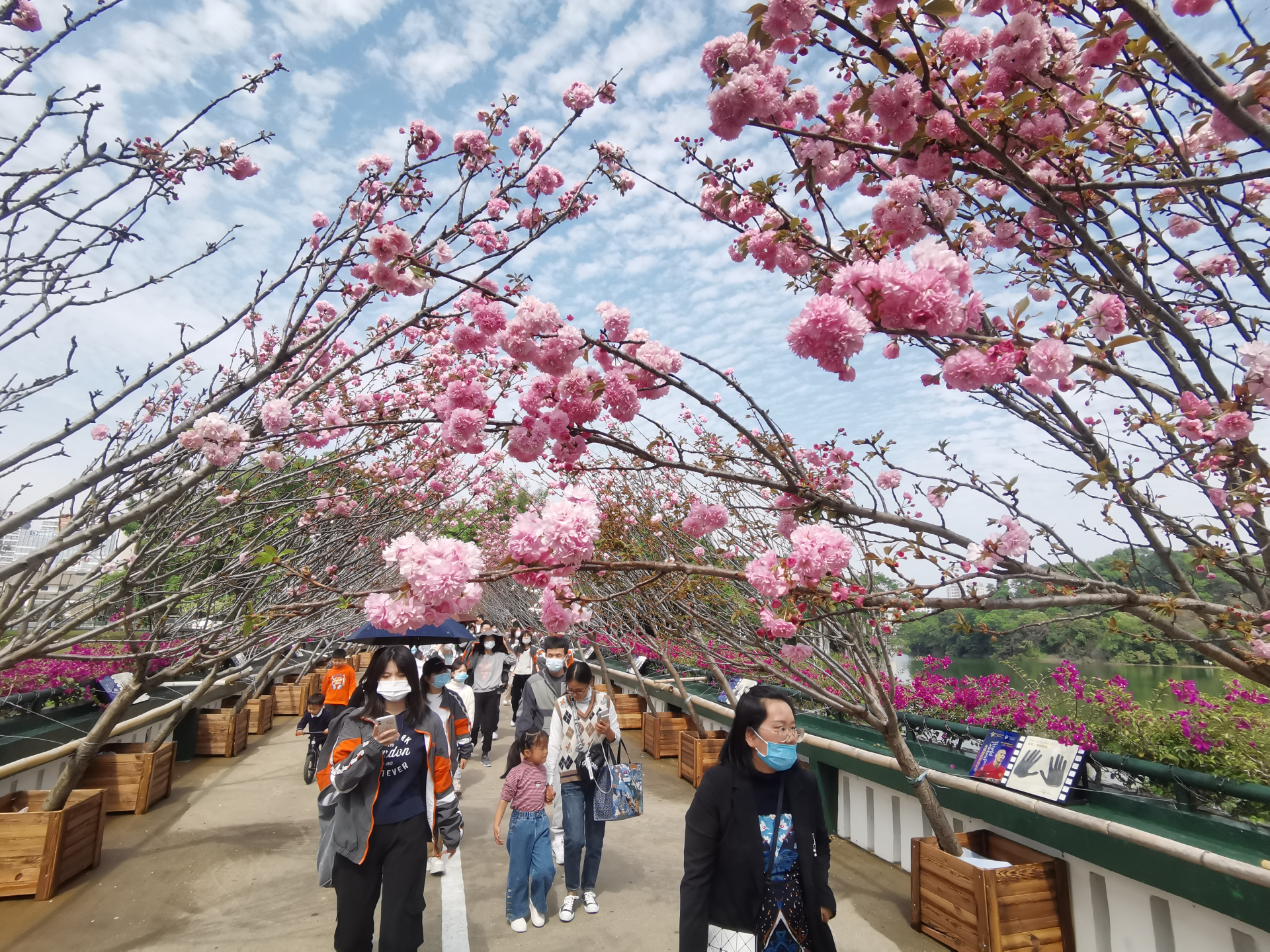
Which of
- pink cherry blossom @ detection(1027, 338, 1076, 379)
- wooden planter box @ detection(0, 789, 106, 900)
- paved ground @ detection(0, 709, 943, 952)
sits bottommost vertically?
paved ground @ detection(0, 709, 943, 952)

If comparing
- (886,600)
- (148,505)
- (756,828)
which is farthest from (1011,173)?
(148,505)

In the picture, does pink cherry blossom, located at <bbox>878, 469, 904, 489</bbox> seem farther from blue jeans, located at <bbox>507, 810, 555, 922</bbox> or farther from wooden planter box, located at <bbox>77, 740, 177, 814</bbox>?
wooden planter box, located at <bbox>77, 740, 177, 814</bbox>

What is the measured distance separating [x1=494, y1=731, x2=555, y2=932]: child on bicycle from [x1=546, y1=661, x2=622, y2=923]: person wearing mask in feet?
0.41

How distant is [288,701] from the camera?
1178 cm

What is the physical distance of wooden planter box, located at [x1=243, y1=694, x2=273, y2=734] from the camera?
957cm

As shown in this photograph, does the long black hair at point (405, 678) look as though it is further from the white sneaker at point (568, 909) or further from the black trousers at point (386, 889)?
the white sneaker at point (568, 909)

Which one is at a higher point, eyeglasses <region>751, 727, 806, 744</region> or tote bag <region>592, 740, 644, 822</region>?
eyeglasses <region>751, 727, 806, 744</region>

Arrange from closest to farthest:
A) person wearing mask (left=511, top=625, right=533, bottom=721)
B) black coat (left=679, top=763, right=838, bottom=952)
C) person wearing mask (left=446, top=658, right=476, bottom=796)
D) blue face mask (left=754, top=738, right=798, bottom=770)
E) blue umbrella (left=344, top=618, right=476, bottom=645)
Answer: black coat (left=679, top=763, right=838, bottom=952)
blue face mask (left=754, top=738, right=798, bottom=770)
blue umbrella (left=344, top=618, right=476, bottom=645)
person wearing mask (left=446, top=658, right=476, bottom=796)
person wearing mask (left=511, top=625, right=533, bottom=721)

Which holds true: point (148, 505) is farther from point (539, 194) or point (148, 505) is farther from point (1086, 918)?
point (1086, 918)


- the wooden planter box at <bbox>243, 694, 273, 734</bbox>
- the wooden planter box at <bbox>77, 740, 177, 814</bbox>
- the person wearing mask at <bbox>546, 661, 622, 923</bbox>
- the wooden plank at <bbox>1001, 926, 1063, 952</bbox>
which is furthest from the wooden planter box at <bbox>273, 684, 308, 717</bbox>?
the wooden plank at <bbox>1001, 926, 1063, 952</bbox>

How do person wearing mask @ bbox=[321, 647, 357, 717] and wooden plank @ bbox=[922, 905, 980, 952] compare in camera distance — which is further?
person wearing mask @ bbox=[321, 647, 357, 717]

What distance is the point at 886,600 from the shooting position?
2.01 metres

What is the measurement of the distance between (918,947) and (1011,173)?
3.98 m

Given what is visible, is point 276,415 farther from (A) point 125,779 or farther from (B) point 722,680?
(A) point 125,779
